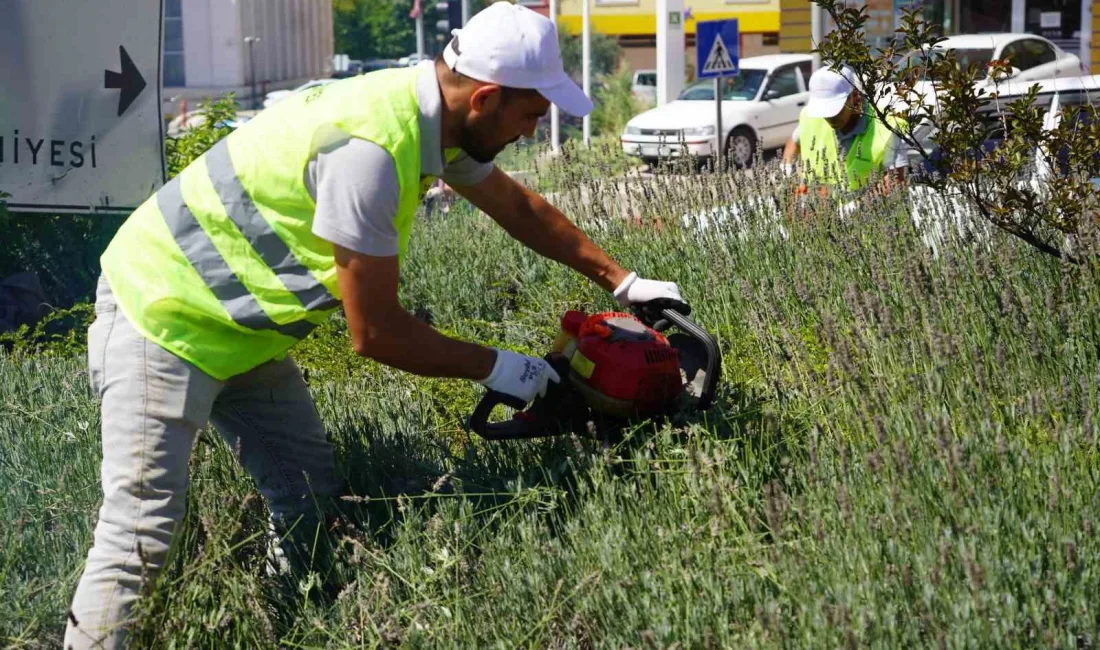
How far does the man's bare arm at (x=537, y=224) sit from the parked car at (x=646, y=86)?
25171 mm

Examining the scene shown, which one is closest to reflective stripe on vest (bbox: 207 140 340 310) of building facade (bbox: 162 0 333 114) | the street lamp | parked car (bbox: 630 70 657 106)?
parked car (bbox: 630 70 657 106)

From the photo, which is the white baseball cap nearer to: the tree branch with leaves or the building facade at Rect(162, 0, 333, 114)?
the tree branch with leaves

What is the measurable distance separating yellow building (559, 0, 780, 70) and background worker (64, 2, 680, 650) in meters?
38.8

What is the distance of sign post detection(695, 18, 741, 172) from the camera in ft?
39.3

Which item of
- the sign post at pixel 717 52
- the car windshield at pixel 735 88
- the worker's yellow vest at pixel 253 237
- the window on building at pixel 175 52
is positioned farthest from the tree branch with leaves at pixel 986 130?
the window on building at pixel 175 52

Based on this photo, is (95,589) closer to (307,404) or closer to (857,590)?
(307,404)

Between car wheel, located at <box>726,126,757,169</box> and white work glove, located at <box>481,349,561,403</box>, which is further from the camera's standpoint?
car wheel, located at <box>726,126,757,169</box>

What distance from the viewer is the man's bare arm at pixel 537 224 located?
355 cm

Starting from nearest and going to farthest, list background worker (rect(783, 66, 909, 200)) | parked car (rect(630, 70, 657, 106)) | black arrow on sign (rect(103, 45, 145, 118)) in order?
background worker (rect(783, 66, 909, 200))
black arrow on sign (rect(103, 45, 145, 118))
parked car (rect(630, 70, 657, 106))

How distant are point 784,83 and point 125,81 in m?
13.3

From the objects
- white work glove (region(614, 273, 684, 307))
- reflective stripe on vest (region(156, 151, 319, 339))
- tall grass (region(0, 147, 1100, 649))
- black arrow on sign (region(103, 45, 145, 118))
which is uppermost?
black arrow on sign (region(103, 45, 145, 118))

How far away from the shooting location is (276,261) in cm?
299

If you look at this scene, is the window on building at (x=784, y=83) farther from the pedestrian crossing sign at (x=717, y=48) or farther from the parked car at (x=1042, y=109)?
the parked car at (x=1042, y=109)

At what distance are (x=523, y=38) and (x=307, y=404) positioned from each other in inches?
45.6
